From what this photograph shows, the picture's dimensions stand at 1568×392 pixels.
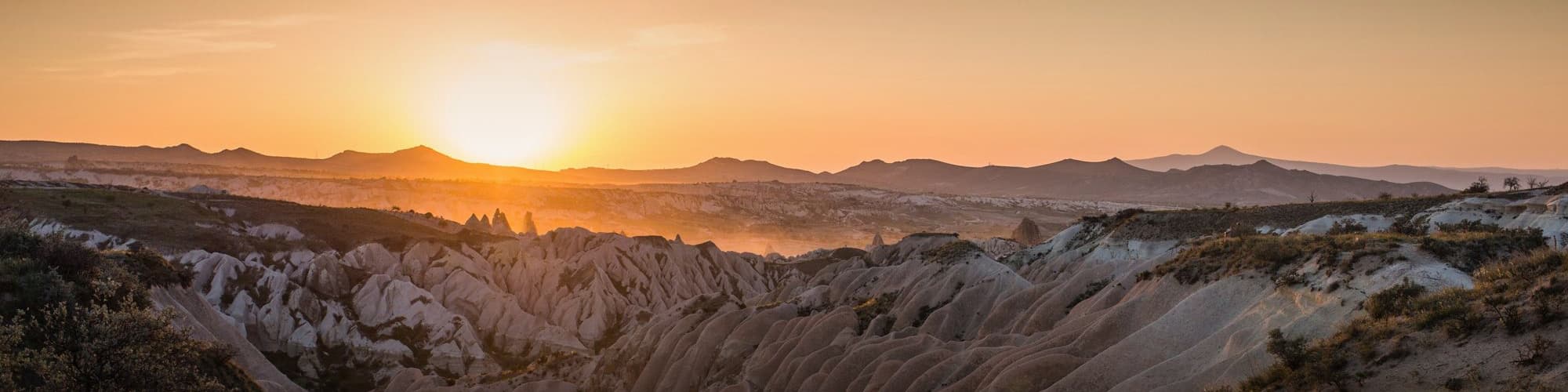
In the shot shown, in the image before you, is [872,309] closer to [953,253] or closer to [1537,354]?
[953,253]

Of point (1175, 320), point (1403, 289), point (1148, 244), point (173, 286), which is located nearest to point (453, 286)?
point (173, 286)

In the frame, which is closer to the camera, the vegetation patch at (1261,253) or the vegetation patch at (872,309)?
the vegetation patch at (1261,253)

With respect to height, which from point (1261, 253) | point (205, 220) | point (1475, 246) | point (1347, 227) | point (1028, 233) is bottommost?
point (1028, 233)

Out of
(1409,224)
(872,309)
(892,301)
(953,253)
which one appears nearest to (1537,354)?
(872,309)

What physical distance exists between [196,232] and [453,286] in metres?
17.3

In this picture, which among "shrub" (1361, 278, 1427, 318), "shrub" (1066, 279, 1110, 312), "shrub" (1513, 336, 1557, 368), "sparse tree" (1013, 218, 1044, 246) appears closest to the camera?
"shrub" (1513, 336, 1557, 368)

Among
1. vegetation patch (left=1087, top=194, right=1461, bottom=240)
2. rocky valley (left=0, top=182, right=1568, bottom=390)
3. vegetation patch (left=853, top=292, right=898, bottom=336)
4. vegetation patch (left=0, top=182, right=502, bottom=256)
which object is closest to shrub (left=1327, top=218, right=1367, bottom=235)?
rocky valley (left=0, top=182, right=1568, bottom=390)

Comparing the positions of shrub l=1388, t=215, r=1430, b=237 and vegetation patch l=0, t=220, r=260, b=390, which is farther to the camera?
shrub l=1388, t=215, r=1430, b=237

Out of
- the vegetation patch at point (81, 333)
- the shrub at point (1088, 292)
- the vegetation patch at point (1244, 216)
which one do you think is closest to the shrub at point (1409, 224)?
the vegetation patch at point (1244, 216)

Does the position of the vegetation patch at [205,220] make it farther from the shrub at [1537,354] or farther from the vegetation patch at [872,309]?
the shrub at [1537,354]

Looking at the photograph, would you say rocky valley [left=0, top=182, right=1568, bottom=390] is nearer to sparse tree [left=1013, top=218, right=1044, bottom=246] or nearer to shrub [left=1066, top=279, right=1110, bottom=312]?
shrub [left=1066, top=279, right=1110, bottom=312]

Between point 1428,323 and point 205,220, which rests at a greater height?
point 1428,323

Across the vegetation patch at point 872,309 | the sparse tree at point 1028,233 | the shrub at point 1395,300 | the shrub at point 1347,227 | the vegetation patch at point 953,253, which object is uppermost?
the shrub at point 1347,227

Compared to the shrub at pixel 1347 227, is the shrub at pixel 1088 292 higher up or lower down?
lower down
